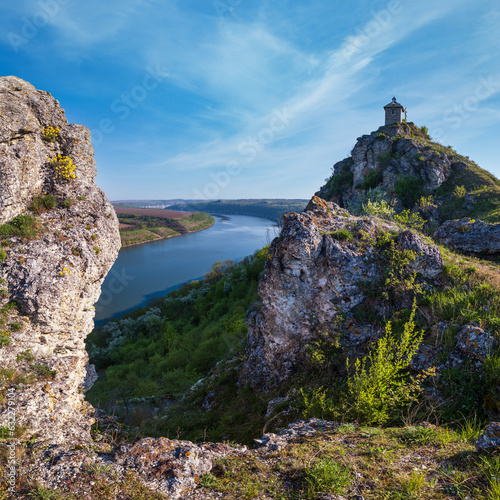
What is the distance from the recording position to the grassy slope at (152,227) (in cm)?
10126

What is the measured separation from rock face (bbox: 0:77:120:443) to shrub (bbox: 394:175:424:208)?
30832 millimetres

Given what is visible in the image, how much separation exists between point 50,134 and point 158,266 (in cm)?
6262

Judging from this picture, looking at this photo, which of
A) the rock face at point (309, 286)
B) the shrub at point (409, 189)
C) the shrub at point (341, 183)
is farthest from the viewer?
the shrub at point (341, 183)

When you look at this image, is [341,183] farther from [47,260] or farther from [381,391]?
[47,260]

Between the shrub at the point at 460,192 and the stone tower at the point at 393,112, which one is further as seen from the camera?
the stone tower at the point at 393,112

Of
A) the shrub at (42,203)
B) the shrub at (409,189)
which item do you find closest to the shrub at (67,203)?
the shrub at (42,203)

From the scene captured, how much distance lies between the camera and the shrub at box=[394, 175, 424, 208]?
29.4 metres

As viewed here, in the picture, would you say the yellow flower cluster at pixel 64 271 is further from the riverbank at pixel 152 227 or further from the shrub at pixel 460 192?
the riverbank at pixel 152 227

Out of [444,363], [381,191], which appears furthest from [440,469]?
[381,191]

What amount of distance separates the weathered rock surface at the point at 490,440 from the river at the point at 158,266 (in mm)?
42484

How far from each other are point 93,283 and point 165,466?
5043 mm

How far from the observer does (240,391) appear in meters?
8.46

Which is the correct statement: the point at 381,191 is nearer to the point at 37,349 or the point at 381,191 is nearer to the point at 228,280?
the point at 228,280

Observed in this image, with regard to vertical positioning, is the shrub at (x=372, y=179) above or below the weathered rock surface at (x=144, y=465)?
above
